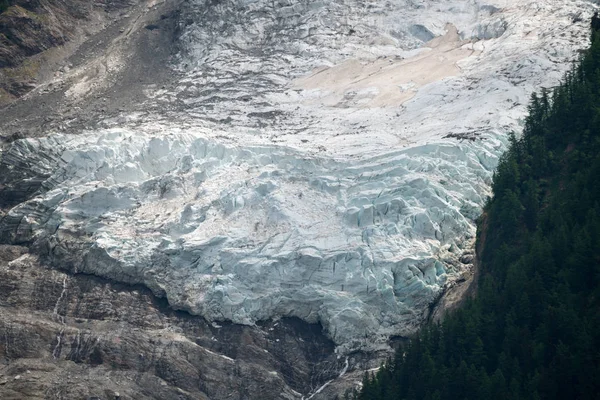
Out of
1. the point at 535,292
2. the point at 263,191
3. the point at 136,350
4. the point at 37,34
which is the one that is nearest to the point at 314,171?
the point at 263,191

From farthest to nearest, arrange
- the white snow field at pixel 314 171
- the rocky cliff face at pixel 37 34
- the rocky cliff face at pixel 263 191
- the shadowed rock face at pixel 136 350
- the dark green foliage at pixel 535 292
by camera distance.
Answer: the rocky cliff face at pixel 37 34 < the white snow field at pixel 314 171 < the rocky cliff face at pixel 263 191 < the shadowed rock face at pixel 136 350 < the dark green foliage at pixel 535 292

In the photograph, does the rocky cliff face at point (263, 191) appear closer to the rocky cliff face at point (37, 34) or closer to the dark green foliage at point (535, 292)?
the rocky cliff face at point (37, 34)

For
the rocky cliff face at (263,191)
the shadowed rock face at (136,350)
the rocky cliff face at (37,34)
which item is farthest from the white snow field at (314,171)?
the rocky cliff face at (37,34)

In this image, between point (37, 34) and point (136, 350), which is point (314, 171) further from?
point (37, 34)

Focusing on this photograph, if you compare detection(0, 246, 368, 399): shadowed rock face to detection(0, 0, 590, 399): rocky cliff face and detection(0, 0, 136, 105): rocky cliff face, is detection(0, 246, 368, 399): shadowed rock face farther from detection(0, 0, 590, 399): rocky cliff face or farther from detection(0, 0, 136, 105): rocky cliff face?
detection(0, 0, 136, 105): rocky cliff face

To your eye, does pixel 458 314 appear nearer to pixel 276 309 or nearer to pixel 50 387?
pixel 276 309

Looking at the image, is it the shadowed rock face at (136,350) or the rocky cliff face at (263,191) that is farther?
the rocky cliff face at (263,191)

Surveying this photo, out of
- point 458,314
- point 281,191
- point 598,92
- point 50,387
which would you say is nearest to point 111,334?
point 50,387
